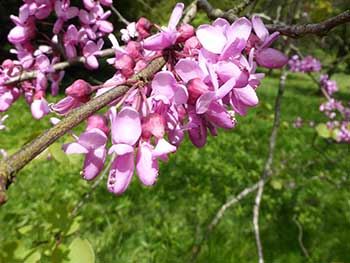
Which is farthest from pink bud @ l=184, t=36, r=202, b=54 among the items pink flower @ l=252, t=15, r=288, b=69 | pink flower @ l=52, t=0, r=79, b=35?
pink flower @ l=52, t=0, r=79, b=35

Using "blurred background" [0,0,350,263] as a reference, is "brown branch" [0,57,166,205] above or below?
above

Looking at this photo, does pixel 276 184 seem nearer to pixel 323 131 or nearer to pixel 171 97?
pixel 323 131

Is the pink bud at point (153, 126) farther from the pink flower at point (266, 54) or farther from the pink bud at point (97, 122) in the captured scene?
the pink flower at point (266, 54)

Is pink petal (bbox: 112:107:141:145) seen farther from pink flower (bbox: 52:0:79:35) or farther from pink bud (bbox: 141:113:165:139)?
pink flower (bbox: 52:0:79:35)

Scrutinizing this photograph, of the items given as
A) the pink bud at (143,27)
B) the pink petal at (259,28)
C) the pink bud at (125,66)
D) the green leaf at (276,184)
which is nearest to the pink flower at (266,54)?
the pink petal at (259,28)

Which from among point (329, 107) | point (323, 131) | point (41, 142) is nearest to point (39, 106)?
point (41, 142)
